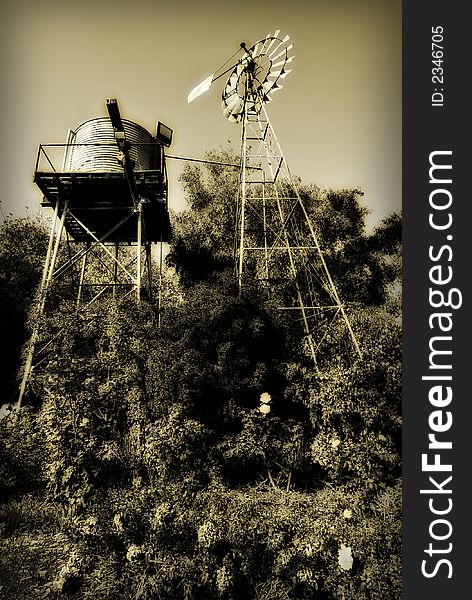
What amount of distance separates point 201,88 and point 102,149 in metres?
2.51

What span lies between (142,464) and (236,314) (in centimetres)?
301

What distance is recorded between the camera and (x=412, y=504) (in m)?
4.65

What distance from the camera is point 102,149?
973 centimetres

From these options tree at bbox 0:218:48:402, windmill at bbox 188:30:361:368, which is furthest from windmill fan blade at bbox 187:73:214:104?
tree at bbox 0:218:48:402

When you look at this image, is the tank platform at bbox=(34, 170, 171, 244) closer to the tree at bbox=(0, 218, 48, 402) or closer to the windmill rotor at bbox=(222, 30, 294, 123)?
the windmill rotor at bbox=(222, 30, 294, 123)

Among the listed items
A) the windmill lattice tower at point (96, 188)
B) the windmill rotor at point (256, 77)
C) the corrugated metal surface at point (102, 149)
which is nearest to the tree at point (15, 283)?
the windmill lattice tower at point (96, 188)

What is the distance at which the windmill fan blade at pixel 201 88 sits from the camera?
29.3ft

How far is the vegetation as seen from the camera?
231 inches

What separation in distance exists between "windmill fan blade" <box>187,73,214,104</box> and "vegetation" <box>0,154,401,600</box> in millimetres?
3726

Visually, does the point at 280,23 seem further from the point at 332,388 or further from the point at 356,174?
the point at 332,388

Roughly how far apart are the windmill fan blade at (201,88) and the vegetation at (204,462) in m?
3.73

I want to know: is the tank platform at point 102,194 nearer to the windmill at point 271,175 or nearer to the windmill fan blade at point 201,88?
the windmill fan blade at point 201,88

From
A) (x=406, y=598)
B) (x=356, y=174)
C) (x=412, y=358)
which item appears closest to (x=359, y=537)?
(x=406, y=598)

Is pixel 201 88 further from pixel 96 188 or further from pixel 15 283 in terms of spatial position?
pixel 15 283
